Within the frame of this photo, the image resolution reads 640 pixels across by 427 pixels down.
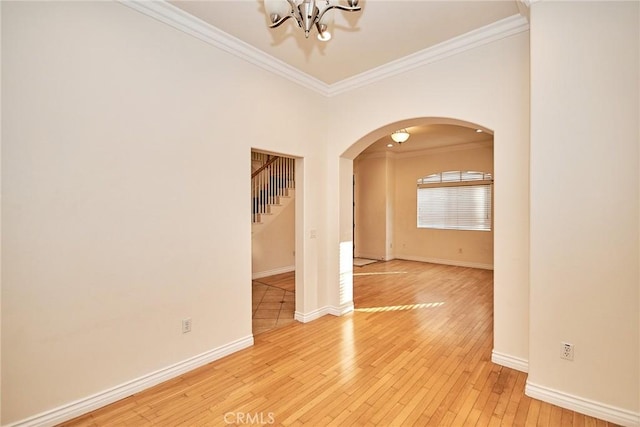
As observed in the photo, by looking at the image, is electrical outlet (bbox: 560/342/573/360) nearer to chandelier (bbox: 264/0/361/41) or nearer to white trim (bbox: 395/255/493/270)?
chandelier (bbox: 264/0/361/41)

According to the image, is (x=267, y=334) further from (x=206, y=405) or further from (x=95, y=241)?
(x=95, y=241)

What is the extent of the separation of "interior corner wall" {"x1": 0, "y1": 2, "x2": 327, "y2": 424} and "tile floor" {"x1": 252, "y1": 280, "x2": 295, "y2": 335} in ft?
2.04

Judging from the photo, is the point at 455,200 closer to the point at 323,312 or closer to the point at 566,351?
the point at 323,312

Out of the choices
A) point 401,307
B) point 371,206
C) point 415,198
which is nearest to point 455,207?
point 415,198

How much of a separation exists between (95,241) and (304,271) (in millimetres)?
2290

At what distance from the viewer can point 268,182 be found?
609cm

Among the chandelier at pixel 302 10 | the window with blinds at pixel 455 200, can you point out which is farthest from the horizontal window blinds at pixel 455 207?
the chandelier at pixel 302 10

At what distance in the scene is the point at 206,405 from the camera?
2.22 m

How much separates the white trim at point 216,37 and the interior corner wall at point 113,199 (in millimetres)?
73

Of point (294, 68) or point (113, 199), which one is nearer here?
point (113, 199)

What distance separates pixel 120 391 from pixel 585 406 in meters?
3.41

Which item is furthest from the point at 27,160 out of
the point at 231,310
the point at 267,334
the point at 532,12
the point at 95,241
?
the point at 532,12

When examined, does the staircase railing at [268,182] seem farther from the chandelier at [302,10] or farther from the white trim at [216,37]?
the chandelier at [302,10]

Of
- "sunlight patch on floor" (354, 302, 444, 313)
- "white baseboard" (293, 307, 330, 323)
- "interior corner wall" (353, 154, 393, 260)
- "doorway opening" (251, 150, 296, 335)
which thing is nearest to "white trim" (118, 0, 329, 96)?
"doorway opening" (251, 150, 296, 335)
